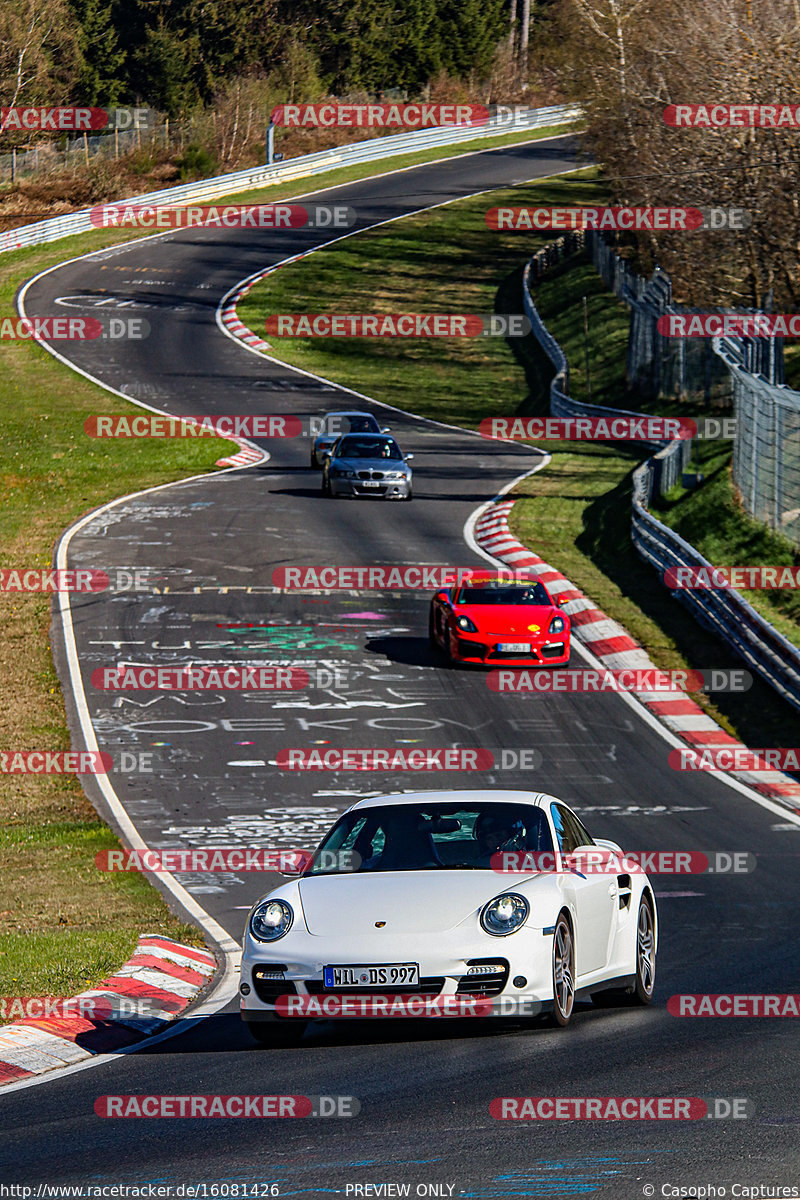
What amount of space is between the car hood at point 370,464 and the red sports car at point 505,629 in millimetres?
11738

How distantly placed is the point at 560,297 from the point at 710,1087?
56.0 meters

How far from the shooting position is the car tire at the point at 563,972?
874 cm

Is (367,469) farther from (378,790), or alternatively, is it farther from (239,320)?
(239,320)

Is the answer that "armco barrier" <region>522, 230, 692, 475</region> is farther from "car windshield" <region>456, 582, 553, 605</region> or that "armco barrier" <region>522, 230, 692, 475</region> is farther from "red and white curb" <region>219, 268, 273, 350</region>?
"red and white curb" <region>219, 268, 273, 350</region>

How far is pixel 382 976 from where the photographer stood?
8.48 metres

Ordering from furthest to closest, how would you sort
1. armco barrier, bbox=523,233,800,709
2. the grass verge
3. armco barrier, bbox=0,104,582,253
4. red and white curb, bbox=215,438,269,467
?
armco barrier, bbox=0,104,582,253
red and white curb, bbox=215,438,269,467
the grass verge
armco barrier, bbox=523,233,800,709

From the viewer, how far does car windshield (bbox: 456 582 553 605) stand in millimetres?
23812

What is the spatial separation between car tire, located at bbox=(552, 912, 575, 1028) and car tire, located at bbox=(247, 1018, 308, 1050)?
1305 millimetres

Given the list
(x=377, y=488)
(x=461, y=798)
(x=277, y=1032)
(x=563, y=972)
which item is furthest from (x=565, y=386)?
(x=277, y=1032)

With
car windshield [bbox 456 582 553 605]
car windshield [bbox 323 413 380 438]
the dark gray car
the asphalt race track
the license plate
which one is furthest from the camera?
car windshield [bbox 323 413 380 438]

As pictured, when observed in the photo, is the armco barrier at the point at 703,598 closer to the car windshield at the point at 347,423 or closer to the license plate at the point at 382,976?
the car windshield at the point at 347,423

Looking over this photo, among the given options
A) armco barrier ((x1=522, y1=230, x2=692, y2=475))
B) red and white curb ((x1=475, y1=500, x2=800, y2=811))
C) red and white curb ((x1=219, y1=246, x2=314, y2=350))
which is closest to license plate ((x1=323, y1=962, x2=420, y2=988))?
red and white curb ((x1=475, y1=500, x2=800, y2=811))

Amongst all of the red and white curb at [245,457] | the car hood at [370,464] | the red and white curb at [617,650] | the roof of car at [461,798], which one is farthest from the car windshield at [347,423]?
the roof of car at [461,798]

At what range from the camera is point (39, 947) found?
12156 millimetres
